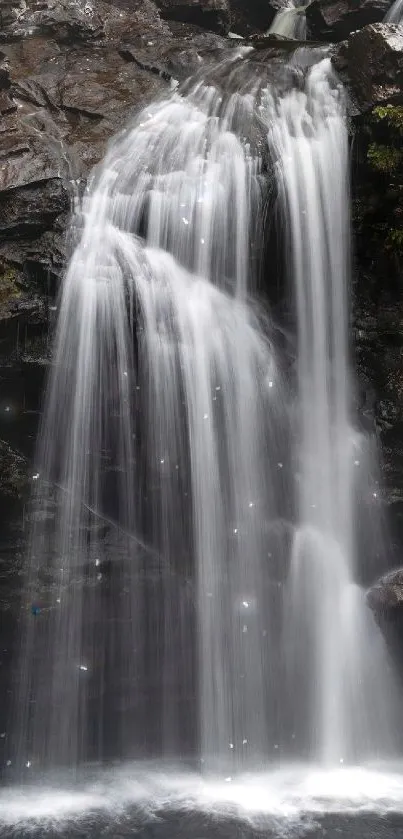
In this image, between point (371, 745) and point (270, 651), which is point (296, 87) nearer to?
point (270, 651)

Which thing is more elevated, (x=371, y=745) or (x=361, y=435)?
(x=361, y=435)

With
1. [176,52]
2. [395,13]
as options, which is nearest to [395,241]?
[395,13]

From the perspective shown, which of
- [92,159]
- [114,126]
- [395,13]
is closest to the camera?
[92,159]

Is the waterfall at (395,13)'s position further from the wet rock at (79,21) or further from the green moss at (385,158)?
the green moss at (385,158)

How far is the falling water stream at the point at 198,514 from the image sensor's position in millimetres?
7902

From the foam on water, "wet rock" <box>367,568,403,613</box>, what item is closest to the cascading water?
the foam on water

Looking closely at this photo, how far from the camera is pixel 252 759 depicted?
7.62m

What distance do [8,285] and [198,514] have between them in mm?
3270

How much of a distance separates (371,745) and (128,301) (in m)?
5.61

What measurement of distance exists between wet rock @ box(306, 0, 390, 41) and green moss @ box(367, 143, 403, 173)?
5163 mm

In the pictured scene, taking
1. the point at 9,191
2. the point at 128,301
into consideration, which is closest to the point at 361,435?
the point at 128,301

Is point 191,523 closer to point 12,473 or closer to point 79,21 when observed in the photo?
point 12,473

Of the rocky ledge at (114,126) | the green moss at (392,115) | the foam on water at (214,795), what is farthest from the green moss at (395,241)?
the foam on water at (214,795)

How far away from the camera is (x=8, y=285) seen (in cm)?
775
